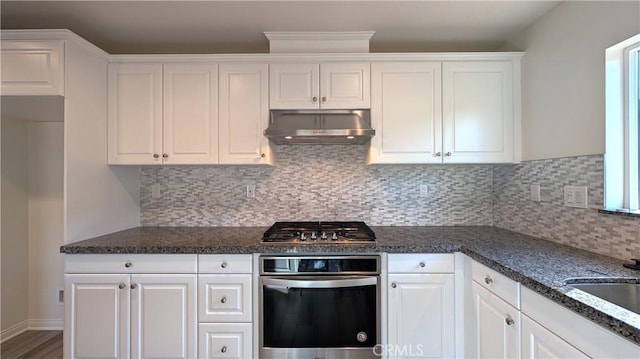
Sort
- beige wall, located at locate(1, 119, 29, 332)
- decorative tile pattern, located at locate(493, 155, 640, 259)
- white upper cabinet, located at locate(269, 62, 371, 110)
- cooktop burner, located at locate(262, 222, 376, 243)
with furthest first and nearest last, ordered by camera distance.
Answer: beige wall, located at locate(1, 119, 29, 332) → white upper cabinet, located at locate(269, 62, 371, 110) → cooktop burner, located at locate(262, 222, 376, 243) → decorative tile pattern, located at locate(493, 155, 640, 259)

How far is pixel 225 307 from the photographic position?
5.69ft

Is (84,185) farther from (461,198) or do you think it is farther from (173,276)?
(461,198)

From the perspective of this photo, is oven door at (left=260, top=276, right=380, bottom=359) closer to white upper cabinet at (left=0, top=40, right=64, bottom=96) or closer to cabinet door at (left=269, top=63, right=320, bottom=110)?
cabinet door at (left=269, top=63, right=320, bottom=110)

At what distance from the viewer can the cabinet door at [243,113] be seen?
6.91ft

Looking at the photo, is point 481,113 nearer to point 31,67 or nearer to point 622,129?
point 622,129

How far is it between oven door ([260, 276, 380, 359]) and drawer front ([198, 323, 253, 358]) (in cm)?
9

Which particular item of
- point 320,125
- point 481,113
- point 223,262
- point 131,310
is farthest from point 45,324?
point 481,113

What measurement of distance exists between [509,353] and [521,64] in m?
1.89

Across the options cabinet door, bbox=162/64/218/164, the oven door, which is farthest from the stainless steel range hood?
the oven door

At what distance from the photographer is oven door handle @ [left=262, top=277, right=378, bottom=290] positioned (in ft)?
5.60

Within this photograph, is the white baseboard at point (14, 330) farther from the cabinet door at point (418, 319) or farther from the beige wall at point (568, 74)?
the beige wall at point (568, 74)

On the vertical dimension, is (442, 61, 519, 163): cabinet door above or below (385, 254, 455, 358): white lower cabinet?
above

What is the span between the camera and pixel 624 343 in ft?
2.65

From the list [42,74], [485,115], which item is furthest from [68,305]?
[485,115]
